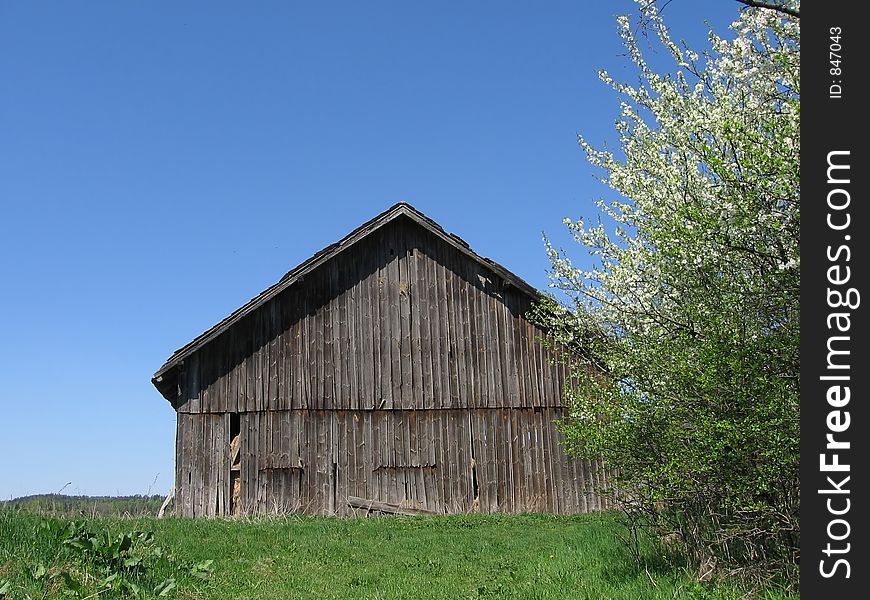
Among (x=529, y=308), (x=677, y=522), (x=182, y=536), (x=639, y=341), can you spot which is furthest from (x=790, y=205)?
(x=529, y=308)

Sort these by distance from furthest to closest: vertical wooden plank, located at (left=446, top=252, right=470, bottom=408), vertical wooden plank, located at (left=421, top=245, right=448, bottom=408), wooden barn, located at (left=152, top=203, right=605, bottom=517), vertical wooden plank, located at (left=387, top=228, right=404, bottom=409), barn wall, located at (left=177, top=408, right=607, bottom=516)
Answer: vertical wooden plank, located at (left=446, top=252, right=470, bottom=408) → vertical wooden plank, located at (left=421, top=245, right=448, bottom=408) → vertical wooden plank, located at (left=387, top=228, right=404, bottom=409) → wooden barn, located at (left=152, top=203, right=605, bottom=517) → barn wall, located at (left=177, top=408, right=607, bottom=516)

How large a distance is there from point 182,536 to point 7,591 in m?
6.49

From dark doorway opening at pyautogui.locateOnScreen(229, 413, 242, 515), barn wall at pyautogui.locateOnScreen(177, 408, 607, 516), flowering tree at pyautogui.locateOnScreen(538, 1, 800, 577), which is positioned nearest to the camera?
flowering tree at pyautogui.locateOnScreen(538, 1, 800, 577)

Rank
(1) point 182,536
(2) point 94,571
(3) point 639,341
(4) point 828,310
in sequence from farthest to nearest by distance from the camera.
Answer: (1) point 182,536 → (3) point 639,341 → (2) point 94,571 → (4) point 828,310

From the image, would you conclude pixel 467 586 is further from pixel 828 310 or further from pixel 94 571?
pixel 828 310

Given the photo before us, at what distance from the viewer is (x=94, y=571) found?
9953 millimetres

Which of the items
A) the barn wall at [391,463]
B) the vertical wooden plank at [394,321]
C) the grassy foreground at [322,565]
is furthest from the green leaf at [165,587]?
the vertical wooden plank at [394,321]

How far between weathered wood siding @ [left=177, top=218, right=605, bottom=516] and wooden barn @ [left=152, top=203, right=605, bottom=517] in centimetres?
3

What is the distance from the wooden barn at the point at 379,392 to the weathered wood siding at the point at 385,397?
0.03m

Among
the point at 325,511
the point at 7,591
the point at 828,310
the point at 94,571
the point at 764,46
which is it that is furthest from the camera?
the point at 325,511

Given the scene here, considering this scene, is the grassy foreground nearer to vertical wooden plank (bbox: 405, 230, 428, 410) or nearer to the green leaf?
the green leaf

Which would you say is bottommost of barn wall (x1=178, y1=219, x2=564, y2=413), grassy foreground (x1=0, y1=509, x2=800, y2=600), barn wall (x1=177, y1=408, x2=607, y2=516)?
grassy foreground (x1=0, y1=509, x2=800, y2=600)

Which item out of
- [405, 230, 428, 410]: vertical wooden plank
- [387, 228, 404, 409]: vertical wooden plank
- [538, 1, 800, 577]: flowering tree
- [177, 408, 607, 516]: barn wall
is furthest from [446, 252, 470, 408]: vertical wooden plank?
[538, 1, 800, 577]: flowering tree

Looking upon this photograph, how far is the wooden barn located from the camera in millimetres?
22250
